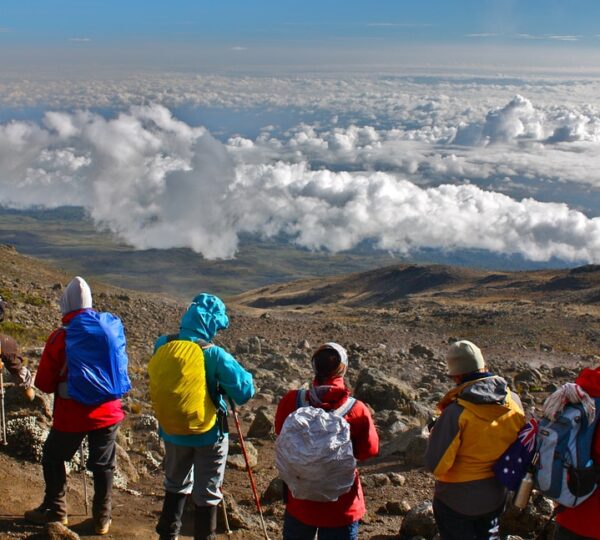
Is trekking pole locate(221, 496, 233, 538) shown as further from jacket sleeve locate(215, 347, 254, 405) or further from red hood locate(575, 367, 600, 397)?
red hood locate(575, 367, 600, 397)

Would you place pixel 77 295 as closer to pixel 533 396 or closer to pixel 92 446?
pixel 92 446

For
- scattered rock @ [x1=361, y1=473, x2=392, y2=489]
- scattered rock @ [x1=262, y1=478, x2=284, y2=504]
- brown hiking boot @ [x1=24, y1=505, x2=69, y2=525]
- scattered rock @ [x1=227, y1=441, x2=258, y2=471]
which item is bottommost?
scattered rock @ [x1=227, y1=441, x2=258, y2=471]

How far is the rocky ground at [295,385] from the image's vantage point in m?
7.54

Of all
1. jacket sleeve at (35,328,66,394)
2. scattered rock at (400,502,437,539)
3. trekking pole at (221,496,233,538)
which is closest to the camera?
jacket sleeve at (35,328,66,394)

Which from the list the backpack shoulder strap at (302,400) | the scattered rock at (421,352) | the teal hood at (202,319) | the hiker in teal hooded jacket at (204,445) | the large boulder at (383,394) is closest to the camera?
the backpack shoulder strap at (302,400)

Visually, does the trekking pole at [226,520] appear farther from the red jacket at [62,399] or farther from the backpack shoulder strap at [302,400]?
the backpack shoulder strap at [302,400]

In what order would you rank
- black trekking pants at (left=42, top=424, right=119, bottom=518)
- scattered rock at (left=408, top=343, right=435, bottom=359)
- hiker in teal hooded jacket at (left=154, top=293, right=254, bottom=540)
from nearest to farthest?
hiker in teal hooded jacket at (left=154, top=293, right=254, bottom=540) → black trekking pants at (left=42, top=424, right=119, bottom=518) → scattered rock at (left=408, top=343, right=435, bottom=359)

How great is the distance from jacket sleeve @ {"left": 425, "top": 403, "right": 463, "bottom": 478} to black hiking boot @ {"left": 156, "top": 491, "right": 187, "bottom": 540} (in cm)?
241

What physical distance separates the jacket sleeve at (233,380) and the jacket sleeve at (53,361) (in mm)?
1505

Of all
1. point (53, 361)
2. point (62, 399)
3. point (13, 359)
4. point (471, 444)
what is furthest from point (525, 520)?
point (13, 359)

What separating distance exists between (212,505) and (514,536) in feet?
9.70

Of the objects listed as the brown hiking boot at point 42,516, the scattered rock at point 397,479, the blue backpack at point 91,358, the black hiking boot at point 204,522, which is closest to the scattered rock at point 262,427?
the scattered rock at point 397,479

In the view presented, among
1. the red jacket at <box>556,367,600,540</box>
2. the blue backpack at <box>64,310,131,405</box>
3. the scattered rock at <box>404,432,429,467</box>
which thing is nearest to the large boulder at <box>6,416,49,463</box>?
the blue backpack at <box>64,310,131,405</box>

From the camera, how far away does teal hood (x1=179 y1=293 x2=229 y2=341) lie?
20.4 ft
